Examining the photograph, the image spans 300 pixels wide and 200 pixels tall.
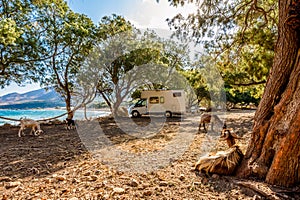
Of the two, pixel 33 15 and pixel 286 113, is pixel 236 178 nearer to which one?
pixel 286 113

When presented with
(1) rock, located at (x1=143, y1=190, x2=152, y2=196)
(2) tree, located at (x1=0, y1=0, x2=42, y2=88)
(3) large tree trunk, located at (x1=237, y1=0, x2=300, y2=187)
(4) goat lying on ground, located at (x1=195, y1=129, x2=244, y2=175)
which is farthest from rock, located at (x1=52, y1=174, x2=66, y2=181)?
(2) tree, located at (x1=0, y1=0, x2=42, y2=88)

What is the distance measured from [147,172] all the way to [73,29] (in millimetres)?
7169

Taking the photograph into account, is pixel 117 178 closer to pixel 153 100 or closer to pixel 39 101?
pixel 153 100

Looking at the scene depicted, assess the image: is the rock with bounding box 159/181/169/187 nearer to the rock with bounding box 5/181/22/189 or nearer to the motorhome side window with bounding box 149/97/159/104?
the rock with bounding box 5/181/22/189

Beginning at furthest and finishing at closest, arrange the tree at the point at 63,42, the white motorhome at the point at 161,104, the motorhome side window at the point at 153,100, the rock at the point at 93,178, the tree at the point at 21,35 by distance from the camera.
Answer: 1. the motorhome side window at the point at 153,100
2. the white motorhome at the point at 161,104
3. the tree at the point at 63,42
4. the tree at the point at 21,35
5. the rock at the point at 93,178

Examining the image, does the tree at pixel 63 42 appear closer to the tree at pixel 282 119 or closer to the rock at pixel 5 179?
the rock at pixel 5 179

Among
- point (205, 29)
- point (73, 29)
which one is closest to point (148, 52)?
point (73, 29)

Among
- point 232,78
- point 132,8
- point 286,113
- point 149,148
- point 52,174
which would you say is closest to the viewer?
point 286,113

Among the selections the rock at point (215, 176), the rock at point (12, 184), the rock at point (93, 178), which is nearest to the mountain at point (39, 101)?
the rock at point (12, 184)

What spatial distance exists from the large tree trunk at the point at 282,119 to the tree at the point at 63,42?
6721mm

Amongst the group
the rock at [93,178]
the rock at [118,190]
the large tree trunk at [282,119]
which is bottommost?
A: the rock at [93,178]

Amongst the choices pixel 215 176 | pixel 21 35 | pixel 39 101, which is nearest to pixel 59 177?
pixel 215 176

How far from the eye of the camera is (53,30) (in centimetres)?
806

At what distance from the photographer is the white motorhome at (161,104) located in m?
13.2
